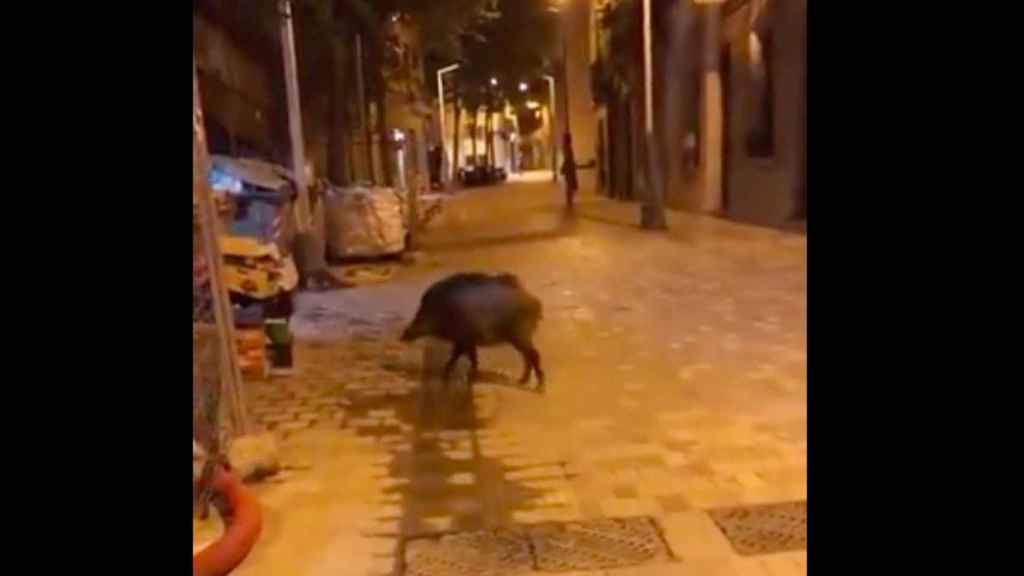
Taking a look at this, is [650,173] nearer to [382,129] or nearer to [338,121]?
[338,121]

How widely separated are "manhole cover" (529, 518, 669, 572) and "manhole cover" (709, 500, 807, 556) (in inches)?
10.4

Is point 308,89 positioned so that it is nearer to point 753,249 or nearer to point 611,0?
point 753,249

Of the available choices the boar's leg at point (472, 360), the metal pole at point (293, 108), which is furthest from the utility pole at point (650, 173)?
the boar's leg at point (472, 360)

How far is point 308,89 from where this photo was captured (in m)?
15.7

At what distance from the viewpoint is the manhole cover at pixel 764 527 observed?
381cm

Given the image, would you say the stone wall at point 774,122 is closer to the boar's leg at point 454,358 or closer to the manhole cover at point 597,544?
the boar's leg at point 454,358

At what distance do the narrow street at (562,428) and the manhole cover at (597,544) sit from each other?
0.08m

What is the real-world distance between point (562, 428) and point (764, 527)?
172 centimetres

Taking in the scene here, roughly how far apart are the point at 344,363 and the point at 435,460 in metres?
2.60

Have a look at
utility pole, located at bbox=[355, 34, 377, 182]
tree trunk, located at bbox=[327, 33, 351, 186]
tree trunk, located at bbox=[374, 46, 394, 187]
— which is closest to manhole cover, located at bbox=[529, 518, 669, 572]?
tree trunk, located at bbox=[327, 33, 351, 186]

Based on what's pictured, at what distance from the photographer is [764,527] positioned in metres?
4.01

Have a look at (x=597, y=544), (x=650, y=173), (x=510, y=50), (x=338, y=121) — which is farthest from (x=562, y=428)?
(x=510, y=50)

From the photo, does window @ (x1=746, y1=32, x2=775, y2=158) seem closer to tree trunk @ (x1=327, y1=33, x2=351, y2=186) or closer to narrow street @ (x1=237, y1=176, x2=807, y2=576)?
tree trunk @ (x1=327, y1=33, x2=351, y2=186)
